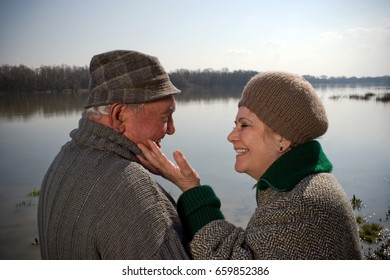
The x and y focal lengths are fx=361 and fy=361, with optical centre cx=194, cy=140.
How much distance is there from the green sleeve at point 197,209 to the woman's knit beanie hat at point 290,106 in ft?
1.55

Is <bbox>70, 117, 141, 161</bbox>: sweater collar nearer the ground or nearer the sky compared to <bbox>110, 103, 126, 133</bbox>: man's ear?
nearer the ground

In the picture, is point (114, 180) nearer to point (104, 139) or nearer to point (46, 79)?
point (104, 139)

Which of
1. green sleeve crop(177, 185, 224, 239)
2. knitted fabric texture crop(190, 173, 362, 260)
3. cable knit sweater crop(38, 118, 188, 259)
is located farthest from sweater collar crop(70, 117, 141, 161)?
knitted fabric texture crop(190, 173, 362, 260)

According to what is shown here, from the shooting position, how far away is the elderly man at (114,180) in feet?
4.75

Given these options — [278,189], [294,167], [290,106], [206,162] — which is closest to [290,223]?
[278,189]

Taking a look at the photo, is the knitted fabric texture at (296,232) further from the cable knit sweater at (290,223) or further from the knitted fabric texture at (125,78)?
the knitted fabric texture at (125,78)

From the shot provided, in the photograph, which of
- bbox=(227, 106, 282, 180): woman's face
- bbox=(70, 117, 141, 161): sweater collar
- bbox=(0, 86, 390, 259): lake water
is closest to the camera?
bbox=(70, 117, 141, 161): sweater collar

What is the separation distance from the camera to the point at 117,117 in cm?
164

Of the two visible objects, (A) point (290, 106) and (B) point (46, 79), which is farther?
(B) point (46, 79)

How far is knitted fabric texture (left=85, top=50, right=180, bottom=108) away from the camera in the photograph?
1604mm

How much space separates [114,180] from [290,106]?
873mm

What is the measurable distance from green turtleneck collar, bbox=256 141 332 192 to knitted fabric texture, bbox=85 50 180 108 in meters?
0.62

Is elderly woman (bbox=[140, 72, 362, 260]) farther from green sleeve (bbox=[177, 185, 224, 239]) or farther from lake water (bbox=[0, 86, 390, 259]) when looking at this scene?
lake water (bbox=[0, 86, 390, 259])
